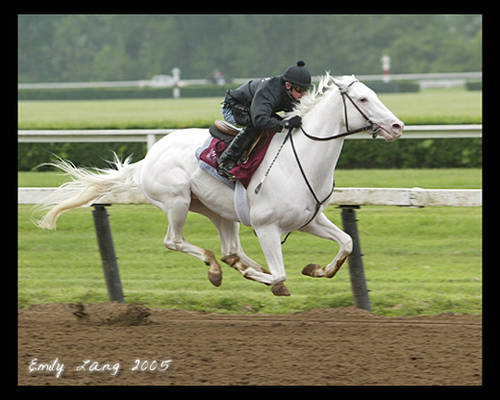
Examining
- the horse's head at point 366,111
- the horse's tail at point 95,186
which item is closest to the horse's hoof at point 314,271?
the horse's head at point 366,111

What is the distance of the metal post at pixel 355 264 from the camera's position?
6500mm

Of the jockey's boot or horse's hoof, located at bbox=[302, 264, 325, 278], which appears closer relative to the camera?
the jockey's boot

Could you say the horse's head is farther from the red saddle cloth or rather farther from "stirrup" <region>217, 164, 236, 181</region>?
"stirrup" <region>217, 164, 236, 181</region>

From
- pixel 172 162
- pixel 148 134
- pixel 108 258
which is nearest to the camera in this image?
pixel 172 162

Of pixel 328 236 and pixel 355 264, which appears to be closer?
pixel 328 236

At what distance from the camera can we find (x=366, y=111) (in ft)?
18.3

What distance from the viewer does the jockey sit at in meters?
5.68

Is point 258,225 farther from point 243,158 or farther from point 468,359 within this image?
point 468,359

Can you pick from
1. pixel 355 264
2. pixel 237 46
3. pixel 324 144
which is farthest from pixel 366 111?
pixel 237 46

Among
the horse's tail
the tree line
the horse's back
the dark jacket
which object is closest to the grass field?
the horse's tail

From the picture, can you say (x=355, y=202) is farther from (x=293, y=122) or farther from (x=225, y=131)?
(x=225, y=131)

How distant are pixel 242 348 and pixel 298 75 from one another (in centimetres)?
181

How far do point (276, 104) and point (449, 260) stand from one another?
320 centimetres
